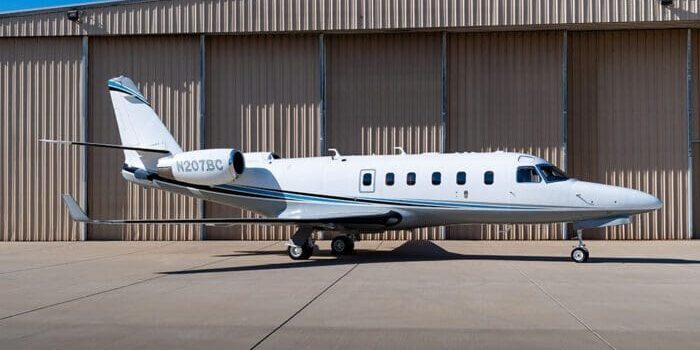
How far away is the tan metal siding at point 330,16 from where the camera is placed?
2310 cm

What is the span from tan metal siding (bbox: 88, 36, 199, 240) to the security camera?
1.01 m

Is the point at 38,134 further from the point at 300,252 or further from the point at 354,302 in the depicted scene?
the point at 354,302

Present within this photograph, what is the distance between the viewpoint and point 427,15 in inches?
938

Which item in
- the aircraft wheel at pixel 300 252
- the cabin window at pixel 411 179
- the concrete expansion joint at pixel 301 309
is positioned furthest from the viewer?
the cabin window at pixel 411 179

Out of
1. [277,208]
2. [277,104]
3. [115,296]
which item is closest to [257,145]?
[277,104]

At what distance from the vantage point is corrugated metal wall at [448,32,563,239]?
79.9 ft

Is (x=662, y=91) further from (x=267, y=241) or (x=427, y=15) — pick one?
(x=267, y=241)

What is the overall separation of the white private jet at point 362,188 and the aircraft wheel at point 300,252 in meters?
0.03

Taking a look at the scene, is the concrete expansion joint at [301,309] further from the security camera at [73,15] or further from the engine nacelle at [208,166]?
the security camera at [73,15]

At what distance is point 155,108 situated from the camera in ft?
82.9

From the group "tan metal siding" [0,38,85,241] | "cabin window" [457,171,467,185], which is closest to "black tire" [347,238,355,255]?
"cabin window" [457,171,467,185]

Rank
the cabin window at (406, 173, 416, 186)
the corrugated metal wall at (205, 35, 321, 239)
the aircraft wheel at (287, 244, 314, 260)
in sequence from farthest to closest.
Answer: the corrugated metal wall at (205, 35, 321, 239), the cabin window at (406, 173, 416, 186), the aircraft wheel at (287, 244, 314, 260)

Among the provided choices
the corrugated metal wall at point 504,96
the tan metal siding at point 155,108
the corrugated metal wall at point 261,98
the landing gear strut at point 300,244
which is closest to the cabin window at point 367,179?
the landing gear strut at point 300,244

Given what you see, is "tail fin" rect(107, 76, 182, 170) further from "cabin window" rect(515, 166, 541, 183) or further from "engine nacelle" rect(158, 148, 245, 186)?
"cabin window" rect(515, 166, 541, 183)
